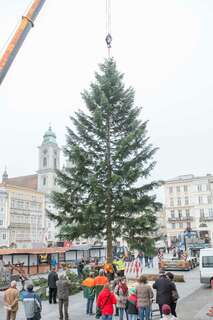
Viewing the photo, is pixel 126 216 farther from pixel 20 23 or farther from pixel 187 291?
pixel 20 23

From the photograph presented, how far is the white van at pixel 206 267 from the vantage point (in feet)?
66.2

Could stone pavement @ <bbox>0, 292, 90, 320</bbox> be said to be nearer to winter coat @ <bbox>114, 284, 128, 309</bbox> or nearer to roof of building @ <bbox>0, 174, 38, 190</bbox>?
winter coat @ <bbox>114, 284, 128, 309</bbox>

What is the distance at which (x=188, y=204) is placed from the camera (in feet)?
281

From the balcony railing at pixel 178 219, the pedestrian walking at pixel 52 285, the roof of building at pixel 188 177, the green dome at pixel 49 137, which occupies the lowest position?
the pedestrian walking at pixel 52 285

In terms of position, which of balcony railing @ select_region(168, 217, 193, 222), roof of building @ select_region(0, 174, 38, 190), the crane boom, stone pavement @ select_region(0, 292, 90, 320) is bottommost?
stone pavement @ select_region(0, 292, 90, 320)

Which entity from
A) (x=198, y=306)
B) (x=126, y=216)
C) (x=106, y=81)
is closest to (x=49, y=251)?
(x=126, y=216)

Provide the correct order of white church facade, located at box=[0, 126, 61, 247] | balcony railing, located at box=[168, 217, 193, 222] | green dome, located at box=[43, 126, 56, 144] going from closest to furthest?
white church facade, located at box=[0, 126, 61, 247], balcony railing, located at box=[168, 217, 193, 222], green dome, located at box=[43, 126, 56, 144]

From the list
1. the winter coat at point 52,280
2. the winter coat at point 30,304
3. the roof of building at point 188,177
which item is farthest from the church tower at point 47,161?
the winter coat at point 30,304

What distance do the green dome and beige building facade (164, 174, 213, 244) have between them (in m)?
42.4

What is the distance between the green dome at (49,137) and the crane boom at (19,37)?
92765mm

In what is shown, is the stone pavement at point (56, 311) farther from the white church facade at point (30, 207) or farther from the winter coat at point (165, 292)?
the white church facade at point (30, 207)

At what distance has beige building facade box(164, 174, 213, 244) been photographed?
8069 centimetres

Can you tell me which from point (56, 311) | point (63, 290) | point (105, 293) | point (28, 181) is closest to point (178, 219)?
point (28, 181)

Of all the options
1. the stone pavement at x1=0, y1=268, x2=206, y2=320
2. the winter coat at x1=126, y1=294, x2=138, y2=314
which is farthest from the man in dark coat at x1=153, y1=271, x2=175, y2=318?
the stone pavement at x1=0, y1=268, x2=206, y2=320
